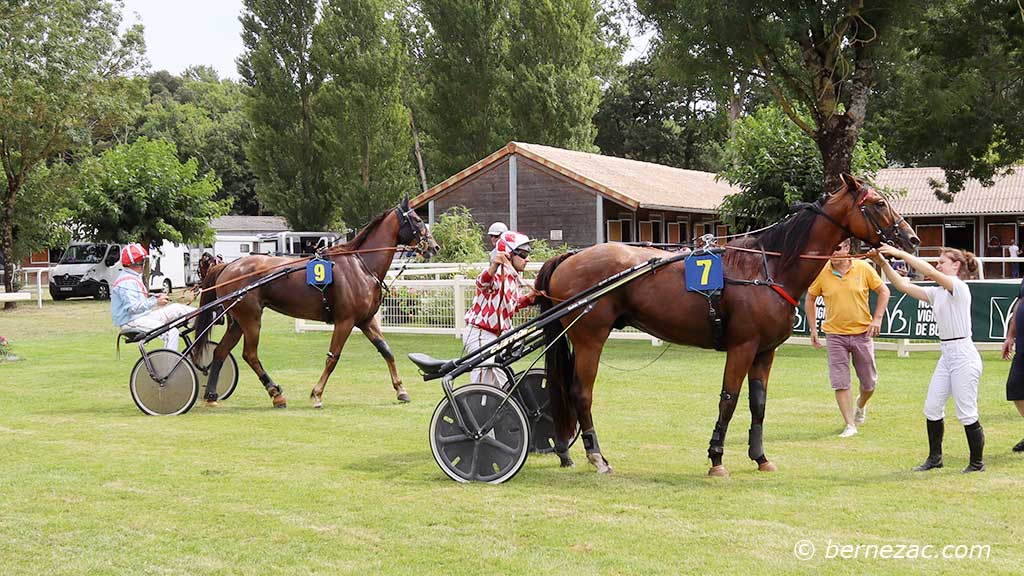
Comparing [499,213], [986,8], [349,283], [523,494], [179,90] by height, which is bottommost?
[523,494]

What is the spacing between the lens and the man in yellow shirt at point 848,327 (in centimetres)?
888

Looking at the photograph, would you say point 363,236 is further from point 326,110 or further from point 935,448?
point 326,110

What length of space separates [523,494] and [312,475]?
164 centimetres

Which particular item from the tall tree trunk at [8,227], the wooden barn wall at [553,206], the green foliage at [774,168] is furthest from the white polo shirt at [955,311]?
the tall tree trunk at [8,227]

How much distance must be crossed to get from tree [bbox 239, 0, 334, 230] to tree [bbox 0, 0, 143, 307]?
12.2 m

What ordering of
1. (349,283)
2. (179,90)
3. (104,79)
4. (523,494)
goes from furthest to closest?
(179,90) → (104,79) → (349,283) → (523,494)

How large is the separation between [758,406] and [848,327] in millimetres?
1997

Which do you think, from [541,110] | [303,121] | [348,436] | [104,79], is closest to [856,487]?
[348,436]

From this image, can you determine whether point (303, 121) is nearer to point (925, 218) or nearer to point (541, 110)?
point (541, 110)

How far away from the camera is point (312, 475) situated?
7277 mm

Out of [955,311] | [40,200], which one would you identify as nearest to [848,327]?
[955,311]

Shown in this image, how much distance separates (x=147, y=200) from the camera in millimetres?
33875

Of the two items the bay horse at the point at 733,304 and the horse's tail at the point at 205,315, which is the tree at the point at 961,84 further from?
the horse's tail at the point at 205,315

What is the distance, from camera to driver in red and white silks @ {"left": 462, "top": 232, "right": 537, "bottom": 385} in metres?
8.41
